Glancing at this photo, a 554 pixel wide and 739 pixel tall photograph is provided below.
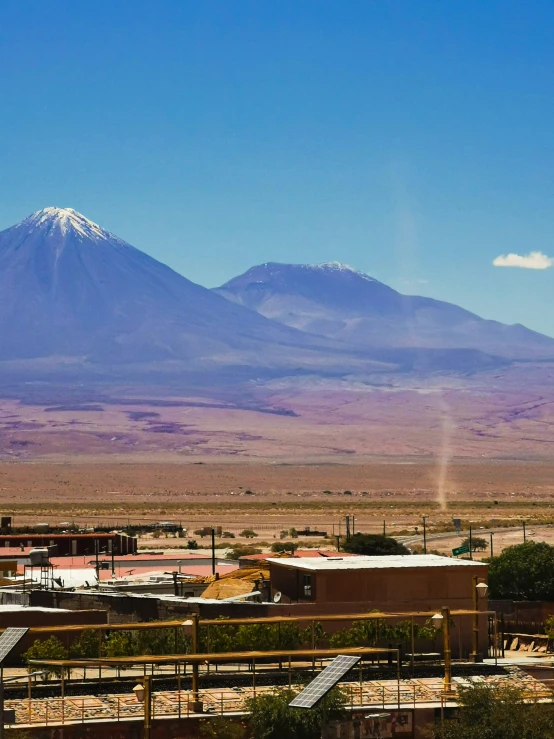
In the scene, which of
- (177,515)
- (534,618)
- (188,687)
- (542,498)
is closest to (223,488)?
(542,498)

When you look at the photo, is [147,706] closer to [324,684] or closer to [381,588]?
[324,684]

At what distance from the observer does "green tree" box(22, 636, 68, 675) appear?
25000mm

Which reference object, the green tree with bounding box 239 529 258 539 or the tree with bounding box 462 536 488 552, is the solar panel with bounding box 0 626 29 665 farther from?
the green tree with bounding box 239 529 258 539

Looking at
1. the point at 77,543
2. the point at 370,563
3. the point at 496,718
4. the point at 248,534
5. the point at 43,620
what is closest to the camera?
the point at 496,718

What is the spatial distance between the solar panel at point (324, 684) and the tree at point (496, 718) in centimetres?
284

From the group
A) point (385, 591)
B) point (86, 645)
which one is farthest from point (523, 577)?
point (86, 645)

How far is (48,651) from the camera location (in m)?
25.2

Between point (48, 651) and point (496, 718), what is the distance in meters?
8.20

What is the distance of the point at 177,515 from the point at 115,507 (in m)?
14.8

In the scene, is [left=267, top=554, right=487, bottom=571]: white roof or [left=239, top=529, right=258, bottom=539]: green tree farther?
[left=239, top=529, right=258, bottom=539]: green tree

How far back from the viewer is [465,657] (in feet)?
92.3

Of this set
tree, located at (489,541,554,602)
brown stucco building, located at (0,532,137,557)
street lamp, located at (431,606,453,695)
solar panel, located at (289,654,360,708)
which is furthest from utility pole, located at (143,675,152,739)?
brown stucco building, located at (0,532,137,557)

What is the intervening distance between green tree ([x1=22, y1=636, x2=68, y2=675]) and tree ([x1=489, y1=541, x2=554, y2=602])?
18.4 metres

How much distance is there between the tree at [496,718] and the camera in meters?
20.4
